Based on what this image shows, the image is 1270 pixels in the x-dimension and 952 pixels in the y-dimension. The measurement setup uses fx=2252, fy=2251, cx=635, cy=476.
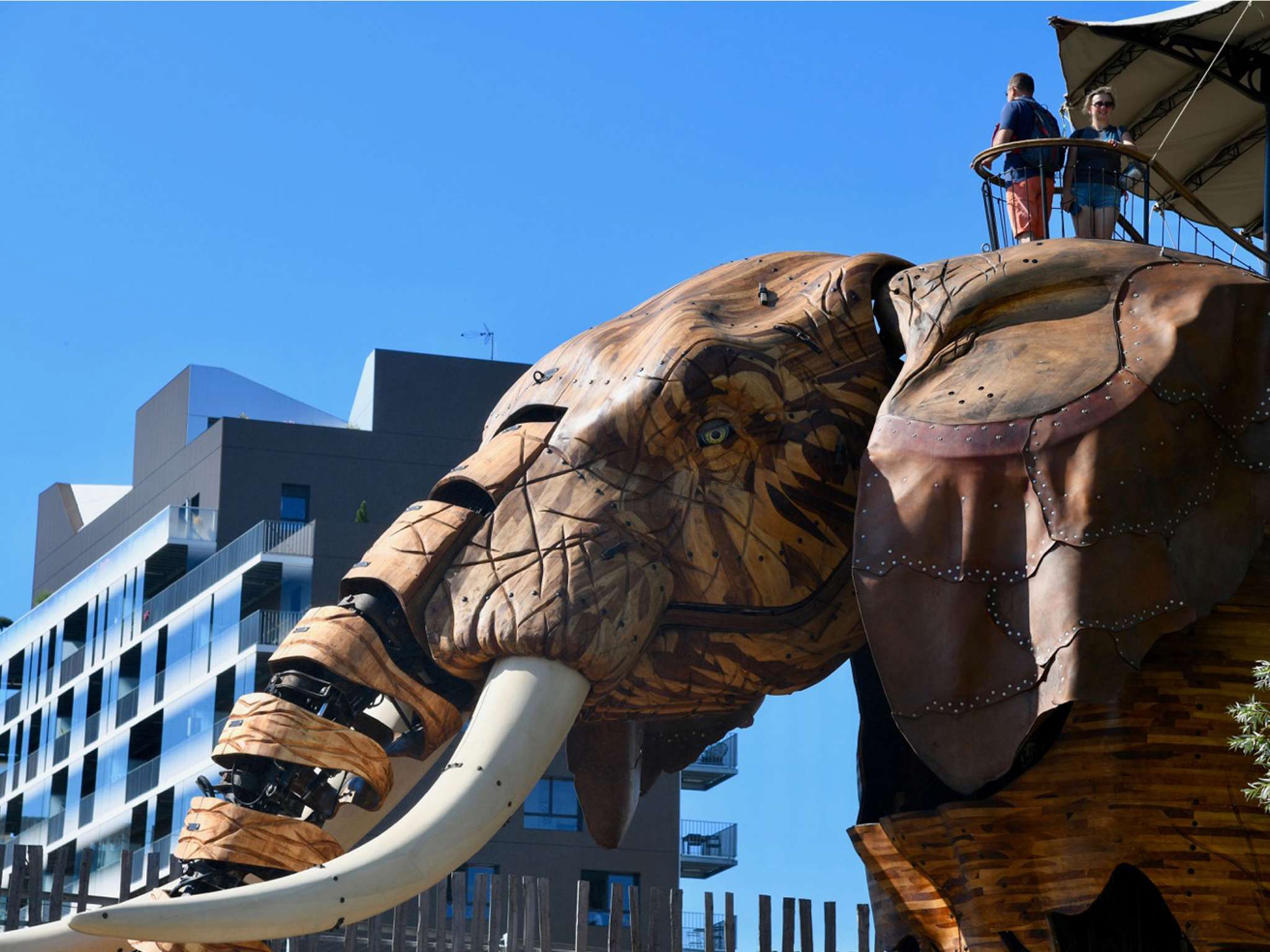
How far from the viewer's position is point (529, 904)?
12.3 meters

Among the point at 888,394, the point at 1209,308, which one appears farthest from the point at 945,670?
the point at 1209,308

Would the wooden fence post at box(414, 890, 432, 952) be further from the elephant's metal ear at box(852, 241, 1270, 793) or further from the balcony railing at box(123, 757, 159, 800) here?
the balcony railing at box(123, 757, 159, 800)

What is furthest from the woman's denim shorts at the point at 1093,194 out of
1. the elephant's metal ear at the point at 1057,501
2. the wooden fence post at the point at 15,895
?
the wooden fence post at the point at 15,895

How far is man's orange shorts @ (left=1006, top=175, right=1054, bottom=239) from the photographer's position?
920cm

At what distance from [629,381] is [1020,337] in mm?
1413

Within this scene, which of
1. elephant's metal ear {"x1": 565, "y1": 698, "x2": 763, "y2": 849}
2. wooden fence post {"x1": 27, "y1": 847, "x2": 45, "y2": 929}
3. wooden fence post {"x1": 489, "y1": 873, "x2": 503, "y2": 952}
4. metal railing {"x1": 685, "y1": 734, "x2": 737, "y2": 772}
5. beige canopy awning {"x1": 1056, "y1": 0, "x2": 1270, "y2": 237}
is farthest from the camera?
metal railing {"x1": 685, "y1": 734, "x2": 737, "y2": 772}

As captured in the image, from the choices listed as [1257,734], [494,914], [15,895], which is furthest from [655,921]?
[1257,734]

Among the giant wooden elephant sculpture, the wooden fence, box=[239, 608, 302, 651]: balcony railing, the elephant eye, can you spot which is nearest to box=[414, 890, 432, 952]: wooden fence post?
the wooden fence

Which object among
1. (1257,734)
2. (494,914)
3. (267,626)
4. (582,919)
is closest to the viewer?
(1257,734)

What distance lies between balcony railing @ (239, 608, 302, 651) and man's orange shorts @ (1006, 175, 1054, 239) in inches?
1372

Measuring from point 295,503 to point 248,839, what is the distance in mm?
40894

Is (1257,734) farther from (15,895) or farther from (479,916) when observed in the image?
(15,895)

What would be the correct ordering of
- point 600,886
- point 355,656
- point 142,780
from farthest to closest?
point 142,780, point 600,886, point 355,656

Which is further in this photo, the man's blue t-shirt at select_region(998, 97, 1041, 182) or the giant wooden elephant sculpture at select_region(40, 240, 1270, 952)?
the man's blue t-shirt at select_region(998, 97, 1041, 182)
